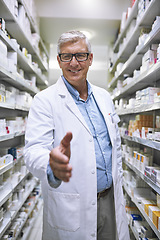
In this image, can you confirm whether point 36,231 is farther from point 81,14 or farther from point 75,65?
point 81,14

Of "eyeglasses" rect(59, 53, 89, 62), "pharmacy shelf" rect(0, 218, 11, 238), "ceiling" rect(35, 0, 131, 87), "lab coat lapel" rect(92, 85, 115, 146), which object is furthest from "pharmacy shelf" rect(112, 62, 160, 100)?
"ceiling" rect(35, 0, 131, 87)

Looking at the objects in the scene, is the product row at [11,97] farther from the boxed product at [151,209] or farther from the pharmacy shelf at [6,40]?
the boxed product at [151,209]

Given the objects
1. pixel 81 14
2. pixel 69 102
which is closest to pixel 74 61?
pixel 69 102

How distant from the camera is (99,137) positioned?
1.58 metres

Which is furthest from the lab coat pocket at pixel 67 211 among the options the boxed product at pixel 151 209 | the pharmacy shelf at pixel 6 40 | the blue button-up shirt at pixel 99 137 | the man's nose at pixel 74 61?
the pharmacy shelf at pixel 6 40

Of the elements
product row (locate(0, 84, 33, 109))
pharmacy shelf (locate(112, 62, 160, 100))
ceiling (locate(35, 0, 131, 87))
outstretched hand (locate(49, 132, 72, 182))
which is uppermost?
ceiling (locate(35, 0, 131, 87))

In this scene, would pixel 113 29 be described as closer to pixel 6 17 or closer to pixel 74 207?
pixel 6 17

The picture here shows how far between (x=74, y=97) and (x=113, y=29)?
12.6 feet

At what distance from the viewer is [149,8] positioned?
216 cm

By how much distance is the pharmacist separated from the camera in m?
1.40

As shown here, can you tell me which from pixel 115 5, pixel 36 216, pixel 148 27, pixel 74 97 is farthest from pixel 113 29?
pixel 36 216

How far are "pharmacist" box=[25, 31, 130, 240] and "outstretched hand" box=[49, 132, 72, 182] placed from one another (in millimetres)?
395

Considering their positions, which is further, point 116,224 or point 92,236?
point 116,224

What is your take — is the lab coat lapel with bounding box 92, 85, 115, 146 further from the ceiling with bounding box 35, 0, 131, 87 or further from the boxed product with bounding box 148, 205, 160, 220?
the ceiling with bounding box 35, 0, 131, 87
